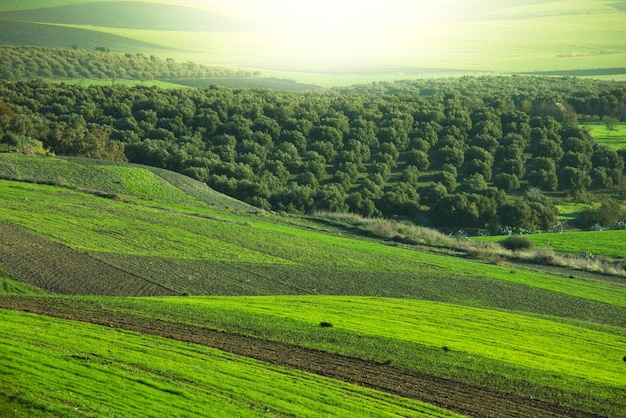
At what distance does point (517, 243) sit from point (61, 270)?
147 feet

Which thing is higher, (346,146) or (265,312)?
(265,312)

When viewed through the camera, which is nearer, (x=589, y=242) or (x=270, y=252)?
(x=270, y=252)

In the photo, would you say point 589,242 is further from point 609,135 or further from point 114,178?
point 609,135

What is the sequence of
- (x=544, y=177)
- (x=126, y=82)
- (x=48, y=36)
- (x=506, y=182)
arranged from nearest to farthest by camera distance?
(x=506, y=182)
(x=544, y=177)
(x=126, y=82)
(x=48, y=36)

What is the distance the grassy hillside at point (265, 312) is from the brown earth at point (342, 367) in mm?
124

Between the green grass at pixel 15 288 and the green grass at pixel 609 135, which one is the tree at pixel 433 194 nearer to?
the green grass at pixel 609 135

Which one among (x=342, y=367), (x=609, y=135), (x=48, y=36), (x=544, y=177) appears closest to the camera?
(x=342, y=367)

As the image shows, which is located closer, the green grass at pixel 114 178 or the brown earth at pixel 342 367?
the brown earth at pixel 342 367

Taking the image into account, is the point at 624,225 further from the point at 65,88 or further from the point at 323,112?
the point at 65,88

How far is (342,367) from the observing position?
101 feet

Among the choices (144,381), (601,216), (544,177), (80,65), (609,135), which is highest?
(80,65)

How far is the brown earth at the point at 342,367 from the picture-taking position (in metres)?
28.5

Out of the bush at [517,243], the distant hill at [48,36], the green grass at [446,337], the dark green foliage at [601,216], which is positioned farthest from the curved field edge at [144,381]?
the distant hill at [48,36]

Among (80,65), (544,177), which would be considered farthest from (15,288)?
(80,65)
